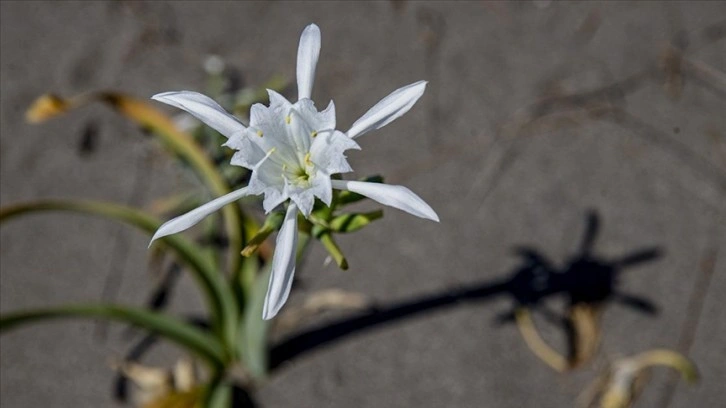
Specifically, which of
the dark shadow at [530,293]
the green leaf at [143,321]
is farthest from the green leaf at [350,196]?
the dark shadow at [530,293]

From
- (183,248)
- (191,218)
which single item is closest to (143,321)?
(183,248)

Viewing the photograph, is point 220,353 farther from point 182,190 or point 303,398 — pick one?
point 182,190

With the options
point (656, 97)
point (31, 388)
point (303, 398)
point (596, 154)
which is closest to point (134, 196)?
point (31, 388)

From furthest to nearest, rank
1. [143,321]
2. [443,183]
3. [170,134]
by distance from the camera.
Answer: [443,183], [170,134], [143,321]

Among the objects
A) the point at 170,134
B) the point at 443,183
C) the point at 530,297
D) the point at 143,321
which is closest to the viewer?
the point at 143,321

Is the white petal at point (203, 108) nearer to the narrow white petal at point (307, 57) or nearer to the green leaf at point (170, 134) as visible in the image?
the narrow white petal at point (307, 57)

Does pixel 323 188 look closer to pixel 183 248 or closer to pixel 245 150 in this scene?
pixel 245 150

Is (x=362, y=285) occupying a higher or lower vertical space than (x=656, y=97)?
lower

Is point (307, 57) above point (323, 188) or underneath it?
above
